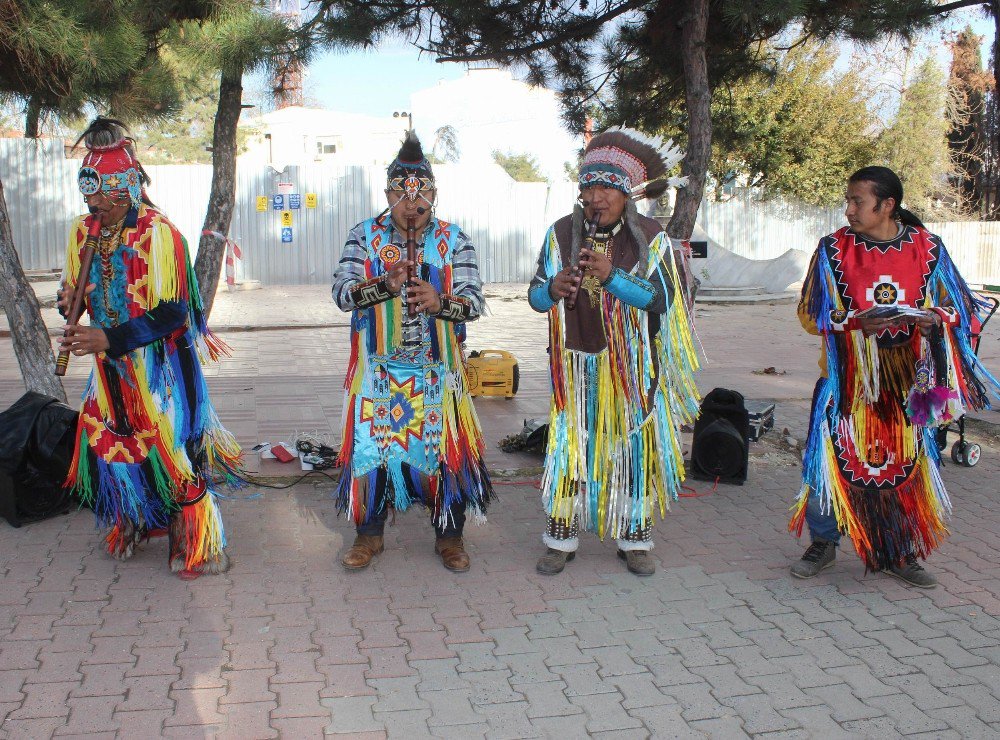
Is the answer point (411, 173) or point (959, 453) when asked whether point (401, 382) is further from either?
point (959, 453)

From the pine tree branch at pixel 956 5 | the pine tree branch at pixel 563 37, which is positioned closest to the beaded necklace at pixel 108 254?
the pine tree branch at pixel 563 37

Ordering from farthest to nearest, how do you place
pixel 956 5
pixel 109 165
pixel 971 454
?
pixel 956 5
pixel 971 454
pixel 109 165

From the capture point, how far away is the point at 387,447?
→ 4191 mm

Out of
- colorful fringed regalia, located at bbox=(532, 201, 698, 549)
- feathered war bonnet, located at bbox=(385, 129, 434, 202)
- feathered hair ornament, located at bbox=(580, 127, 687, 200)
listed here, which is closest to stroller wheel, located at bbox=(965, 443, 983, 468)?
colorful fringed regalia, located at bbox=(532, 201, 698, 549)

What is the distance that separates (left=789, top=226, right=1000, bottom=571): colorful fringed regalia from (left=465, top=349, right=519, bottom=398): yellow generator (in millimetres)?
3945

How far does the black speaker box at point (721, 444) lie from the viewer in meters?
5.64

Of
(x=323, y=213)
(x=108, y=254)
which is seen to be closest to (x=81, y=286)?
(x=108, y=254)

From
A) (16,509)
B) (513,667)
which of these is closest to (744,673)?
(513,667)

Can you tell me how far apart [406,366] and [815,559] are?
197 cm

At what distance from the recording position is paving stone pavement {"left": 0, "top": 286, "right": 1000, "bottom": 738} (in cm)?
306

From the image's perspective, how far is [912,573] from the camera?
414 cm

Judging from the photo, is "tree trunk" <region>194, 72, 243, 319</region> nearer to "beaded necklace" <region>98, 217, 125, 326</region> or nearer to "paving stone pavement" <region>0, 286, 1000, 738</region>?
"paving stone pavement" <region>0, 286, 1000, 738</region>

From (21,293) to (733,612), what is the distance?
4219 millimetres

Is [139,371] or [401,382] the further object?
[401,382]
